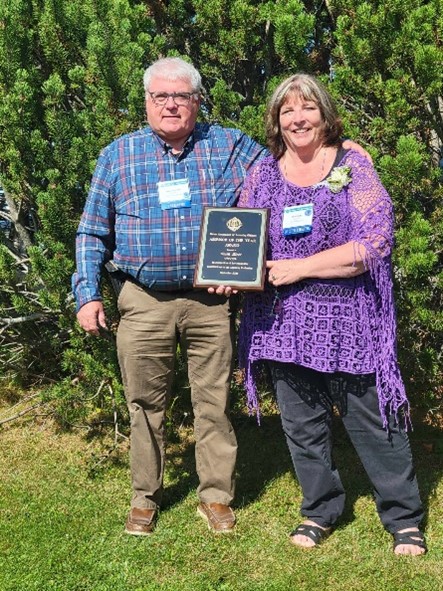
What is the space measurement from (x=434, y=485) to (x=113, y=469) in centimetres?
195

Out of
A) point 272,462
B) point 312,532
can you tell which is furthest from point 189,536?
point 272,462

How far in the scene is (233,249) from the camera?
3.21 meters

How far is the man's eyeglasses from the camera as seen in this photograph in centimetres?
333

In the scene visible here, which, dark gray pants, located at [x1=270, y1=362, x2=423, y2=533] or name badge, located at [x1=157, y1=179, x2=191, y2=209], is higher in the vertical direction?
name badge, located at [x1=157, y1=179, x2=191, y2=209]

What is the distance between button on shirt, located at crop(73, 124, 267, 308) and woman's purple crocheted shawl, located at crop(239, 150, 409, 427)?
21cm

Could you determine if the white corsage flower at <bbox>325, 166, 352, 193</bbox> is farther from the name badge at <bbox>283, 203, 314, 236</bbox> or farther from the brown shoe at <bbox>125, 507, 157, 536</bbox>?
the brown shoe at <bbox>125, 507, 157, 536</bbox>

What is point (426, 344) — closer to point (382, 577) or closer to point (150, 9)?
point (382, 577)

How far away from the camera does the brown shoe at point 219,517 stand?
3729 millimetres

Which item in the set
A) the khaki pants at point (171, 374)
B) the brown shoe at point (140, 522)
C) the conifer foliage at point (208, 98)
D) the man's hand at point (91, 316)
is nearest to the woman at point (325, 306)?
the khaki pants at point (171, 374)

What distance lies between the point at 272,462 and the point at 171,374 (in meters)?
1.24

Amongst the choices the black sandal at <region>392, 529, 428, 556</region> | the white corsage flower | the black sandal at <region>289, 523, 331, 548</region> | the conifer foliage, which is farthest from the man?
the black sandal at <region>392, 529, 428, 556</region>

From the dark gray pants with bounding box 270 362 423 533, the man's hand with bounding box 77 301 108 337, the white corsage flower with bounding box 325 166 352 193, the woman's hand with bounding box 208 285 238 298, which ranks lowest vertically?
the dark gray pants with bounding box 270 362 423 533

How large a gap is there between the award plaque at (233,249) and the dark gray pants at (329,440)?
0.52 meters

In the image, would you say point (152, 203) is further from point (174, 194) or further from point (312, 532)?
point (312, 532)
